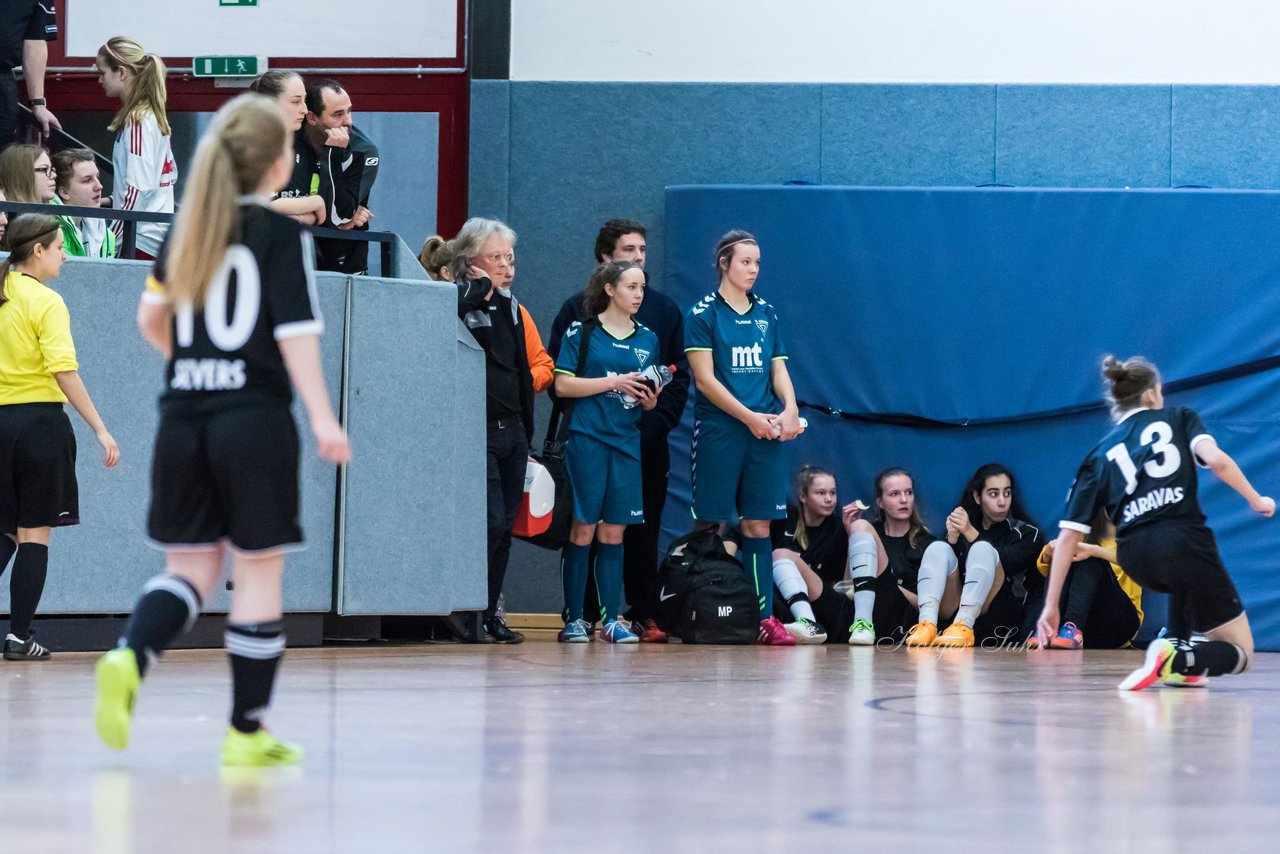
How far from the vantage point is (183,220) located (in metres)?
3.53

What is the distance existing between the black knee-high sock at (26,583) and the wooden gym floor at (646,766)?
1.22 ft

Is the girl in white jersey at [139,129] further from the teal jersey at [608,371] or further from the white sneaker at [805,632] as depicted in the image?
the white sneaker at [805,632]

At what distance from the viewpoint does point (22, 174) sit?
282 inches

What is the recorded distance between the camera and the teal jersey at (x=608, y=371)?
8414 millimetres

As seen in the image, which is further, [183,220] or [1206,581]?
[1206,581]

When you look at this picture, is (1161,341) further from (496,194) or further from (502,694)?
(502,694)

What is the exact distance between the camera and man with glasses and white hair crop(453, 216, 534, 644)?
26.9 feet

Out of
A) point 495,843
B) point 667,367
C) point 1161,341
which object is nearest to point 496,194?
point 667,367

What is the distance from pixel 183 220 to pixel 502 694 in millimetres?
2224

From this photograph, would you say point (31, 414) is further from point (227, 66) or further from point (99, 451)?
point (227, 66)

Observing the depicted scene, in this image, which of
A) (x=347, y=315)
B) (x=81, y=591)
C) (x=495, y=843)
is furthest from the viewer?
(x=347, y=315)

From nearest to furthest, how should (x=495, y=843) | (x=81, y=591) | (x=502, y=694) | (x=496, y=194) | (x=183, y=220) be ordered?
1. (x=495, y=843)
2. (x=183, y=220)
3. (x=502, y=694)
4. (x=81, y=591)
5. (x=496, y=194)

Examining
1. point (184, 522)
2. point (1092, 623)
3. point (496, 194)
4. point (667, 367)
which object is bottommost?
point (1092, 623)

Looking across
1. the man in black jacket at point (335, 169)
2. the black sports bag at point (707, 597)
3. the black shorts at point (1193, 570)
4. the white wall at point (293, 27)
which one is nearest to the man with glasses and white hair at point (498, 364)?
the man in black jacket at point (335, 169)
